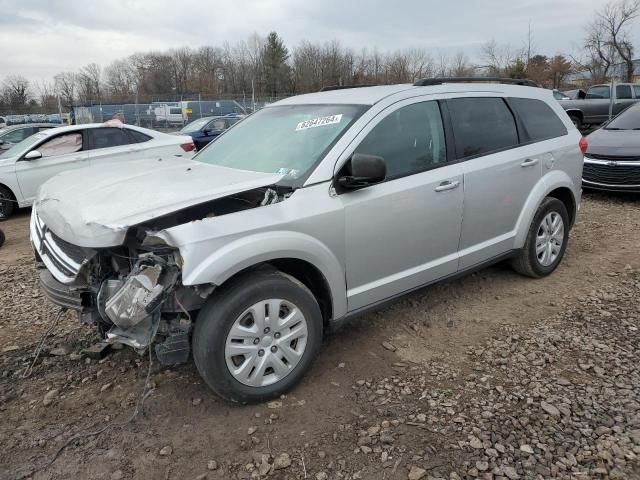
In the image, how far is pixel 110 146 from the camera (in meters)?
8.94

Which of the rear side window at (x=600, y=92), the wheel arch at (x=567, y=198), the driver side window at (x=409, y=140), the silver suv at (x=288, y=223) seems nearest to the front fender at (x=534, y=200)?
the silver suv at (x=288, y=223)

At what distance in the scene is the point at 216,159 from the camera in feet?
→ 12.7

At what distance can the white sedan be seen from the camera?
834cm

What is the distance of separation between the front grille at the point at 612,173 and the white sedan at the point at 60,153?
6.43m

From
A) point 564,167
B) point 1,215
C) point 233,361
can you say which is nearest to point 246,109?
point 1,215

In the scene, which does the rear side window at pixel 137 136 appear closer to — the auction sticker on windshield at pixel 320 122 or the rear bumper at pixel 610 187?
the auction sticker on windshield at pixel 320 122

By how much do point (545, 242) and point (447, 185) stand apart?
1.62 metres

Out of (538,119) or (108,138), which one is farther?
(108,138)

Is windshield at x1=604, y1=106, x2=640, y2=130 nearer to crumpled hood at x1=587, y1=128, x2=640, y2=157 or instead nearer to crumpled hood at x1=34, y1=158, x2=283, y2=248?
crumpled hood at x1=587, y1=128, x2=640, y2=157

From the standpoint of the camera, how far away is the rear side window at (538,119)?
4.40 metres

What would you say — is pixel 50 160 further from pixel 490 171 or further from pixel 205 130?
pixel 490 171

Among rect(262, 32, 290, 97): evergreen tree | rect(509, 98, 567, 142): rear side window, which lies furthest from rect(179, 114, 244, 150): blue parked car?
rect(262, 32, 290, 97): evergreen tree

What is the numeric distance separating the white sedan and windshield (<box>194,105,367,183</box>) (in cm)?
442

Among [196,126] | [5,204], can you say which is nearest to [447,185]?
[5,204]
